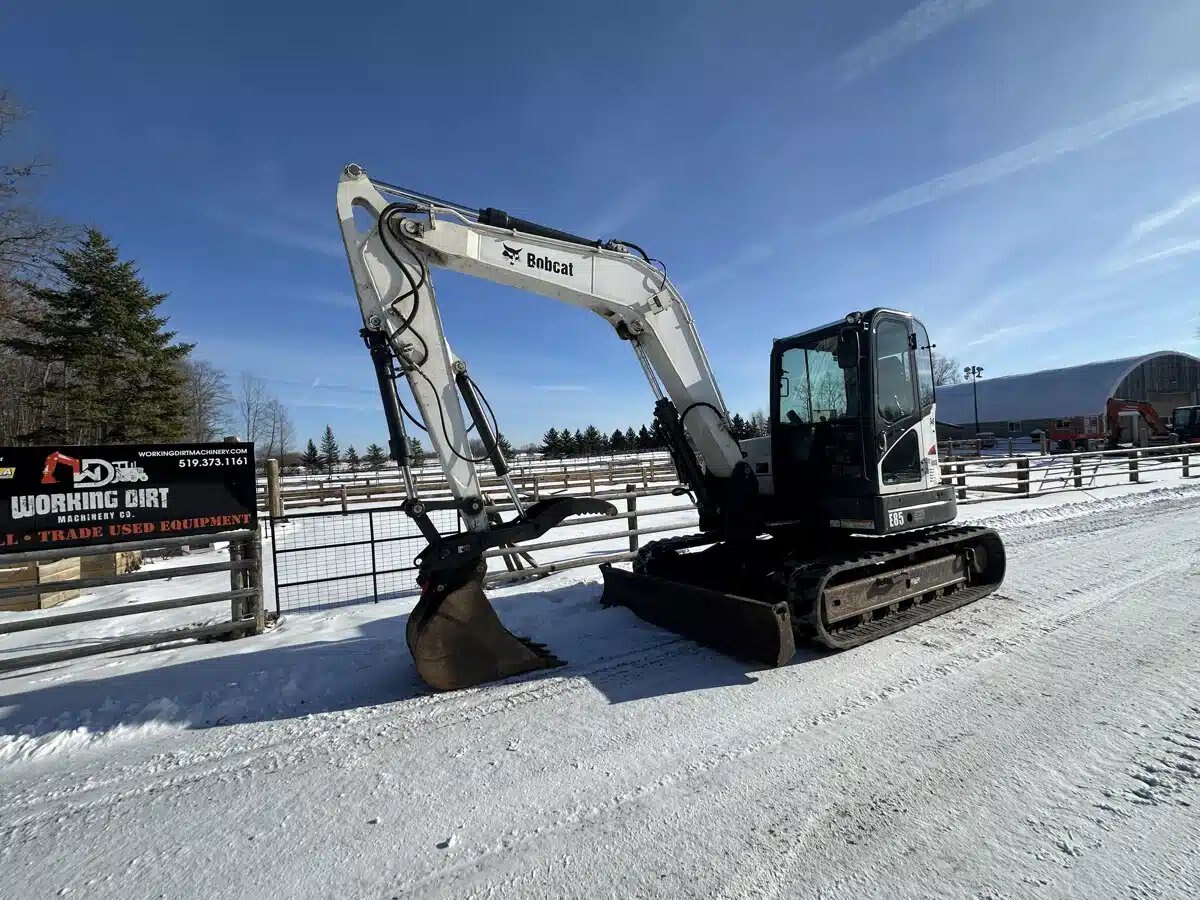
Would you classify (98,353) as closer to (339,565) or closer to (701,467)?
(339,565)

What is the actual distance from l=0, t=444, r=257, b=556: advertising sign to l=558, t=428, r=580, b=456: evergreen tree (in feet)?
214

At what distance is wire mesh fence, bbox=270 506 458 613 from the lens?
7.23m

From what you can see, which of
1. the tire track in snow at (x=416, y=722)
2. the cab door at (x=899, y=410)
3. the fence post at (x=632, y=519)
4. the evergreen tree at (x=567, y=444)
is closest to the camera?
the tire track in snow at (x=416, y=722)

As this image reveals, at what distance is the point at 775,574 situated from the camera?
16.2 feet

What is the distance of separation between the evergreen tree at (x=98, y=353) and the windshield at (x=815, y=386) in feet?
91.1

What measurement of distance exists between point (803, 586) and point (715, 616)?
0.76 metres

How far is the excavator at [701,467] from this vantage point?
441cm

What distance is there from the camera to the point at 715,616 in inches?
188

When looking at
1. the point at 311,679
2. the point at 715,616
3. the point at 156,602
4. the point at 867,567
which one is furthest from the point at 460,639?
the point at 867,567

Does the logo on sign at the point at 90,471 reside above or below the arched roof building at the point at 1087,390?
below

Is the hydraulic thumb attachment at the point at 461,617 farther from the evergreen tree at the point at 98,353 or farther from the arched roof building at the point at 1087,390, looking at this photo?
the arched roof building at the point at 1087,390

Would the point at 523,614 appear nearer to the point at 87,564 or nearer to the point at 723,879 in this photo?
the point at 723,879

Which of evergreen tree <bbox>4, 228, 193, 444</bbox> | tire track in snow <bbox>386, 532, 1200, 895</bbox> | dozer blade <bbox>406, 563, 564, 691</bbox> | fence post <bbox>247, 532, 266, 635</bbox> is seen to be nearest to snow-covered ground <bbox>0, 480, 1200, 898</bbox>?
tire track in snow <bbox>386, 532, 1200, 895</bbox>

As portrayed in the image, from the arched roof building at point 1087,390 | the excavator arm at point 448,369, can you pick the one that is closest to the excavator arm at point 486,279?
the excavator arm at point 448,369
